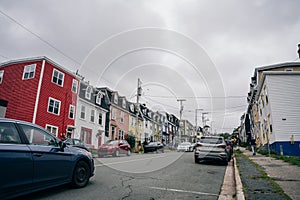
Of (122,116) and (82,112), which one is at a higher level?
(122,116)

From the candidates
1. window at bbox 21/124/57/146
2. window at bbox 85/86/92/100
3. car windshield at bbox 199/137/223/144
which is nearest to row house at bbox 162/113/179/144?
window at bbox 85/86/92/100

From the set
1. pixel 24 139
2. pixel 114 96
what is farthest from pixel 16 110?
pixel 24 139

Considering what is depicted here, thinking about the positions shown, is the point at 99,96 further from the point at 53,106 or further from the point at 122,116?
the point at 53,106

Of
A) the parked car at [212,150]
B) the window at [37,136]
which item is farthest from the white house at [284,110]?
the window at [37,136]

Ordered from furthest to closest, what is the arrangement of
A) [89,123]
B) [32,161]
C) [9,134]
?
1. [89,123]
2. [32,161]
3. [9,134]

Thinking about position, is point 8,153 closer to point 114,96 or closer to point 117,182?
point 117,182

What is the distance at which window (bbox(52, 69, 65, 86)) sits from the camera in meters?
24.2

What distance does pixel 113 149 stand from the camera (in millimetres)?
19703

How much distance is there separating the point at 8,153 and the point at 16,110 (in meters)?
21.2

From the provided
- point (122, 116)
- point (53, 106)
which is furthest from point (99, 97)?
point (53, 106)

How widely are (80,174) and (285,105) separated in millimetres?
19742

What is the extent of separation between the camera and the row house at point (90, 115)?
2775cm

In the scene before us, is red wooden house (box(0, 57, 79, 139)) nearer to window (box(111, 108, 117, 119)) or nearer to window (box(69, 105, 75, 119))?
window (box(69, 105, 75, 119))

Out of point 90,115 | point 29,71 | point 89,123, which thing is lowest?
point 89,123
